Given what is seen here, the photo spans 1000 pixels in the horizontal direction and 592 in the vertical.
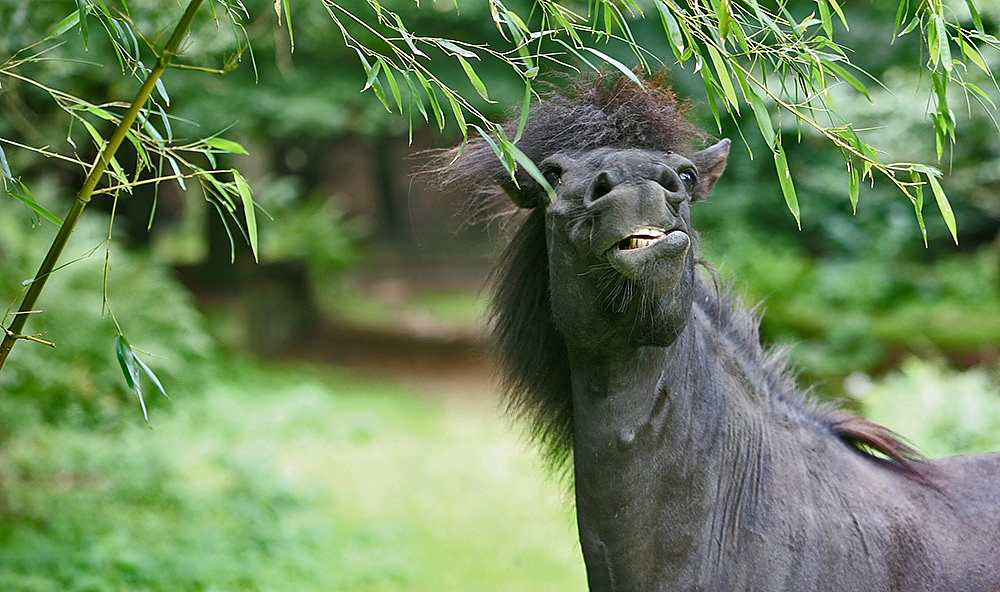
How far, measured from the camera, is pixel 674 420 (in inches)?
95.3

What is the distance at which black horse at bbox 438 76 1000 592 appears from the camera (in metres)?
2.27

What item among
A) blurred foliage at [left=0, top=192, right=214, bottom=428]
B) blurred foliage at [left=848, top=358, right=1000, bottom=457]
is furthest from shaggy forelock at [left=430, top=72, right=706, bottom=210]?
blurred foliage at [left=0, top=192, right=214, bottom=428]

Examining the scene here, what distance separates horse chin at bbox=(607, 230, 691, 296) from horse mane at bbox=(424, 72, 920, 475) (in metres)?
0.46

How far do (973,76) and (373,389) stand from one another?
674 cm

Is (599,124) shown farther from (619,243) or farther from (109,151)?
(109,151)

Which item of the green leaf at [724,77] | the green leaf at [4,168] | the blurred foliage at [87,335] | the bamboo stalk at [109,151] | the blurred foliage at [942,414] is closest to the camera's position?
the bamboo stalk at [109,151]

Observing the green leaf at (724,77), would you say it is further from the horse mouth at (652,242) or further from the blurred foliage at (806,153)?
the blurred foliage at (806,153)

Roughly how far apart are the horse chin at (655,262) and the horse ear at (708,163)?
488 mm

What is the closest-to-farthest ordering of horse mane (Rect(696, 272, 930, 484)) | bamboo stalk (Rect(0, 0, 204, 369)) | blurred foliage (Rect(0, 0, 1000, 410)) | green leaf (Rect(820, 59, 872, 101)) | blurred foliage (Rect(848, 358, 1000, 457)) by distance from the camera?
1. bamboo stalk (Rect(0, 0, 204, 369))
2. green leaf (Rect(820, 59, 872, 101))
3. horse mane (Rect(696, 272, 930, 484))
4. blurred foliage (Rect(848, 358, 1000, 457))
5. blurred foliage (Rect(0, 0, 1000, 410))

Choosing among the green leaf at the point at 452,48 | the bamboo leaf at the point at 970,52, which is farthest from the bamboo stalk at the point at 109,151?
the bamboo leaf at the point at 970,52

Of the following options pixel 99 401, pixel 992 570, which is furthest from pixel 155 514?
pixel 992 570

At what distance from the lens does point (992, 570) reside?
250 centimetres

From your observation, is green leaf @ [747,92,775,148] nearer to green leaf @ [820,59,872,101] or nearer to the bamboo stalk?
green leaf @ [820,59,872,101]

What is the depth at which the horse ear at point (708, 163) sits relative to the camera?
2.56 m
